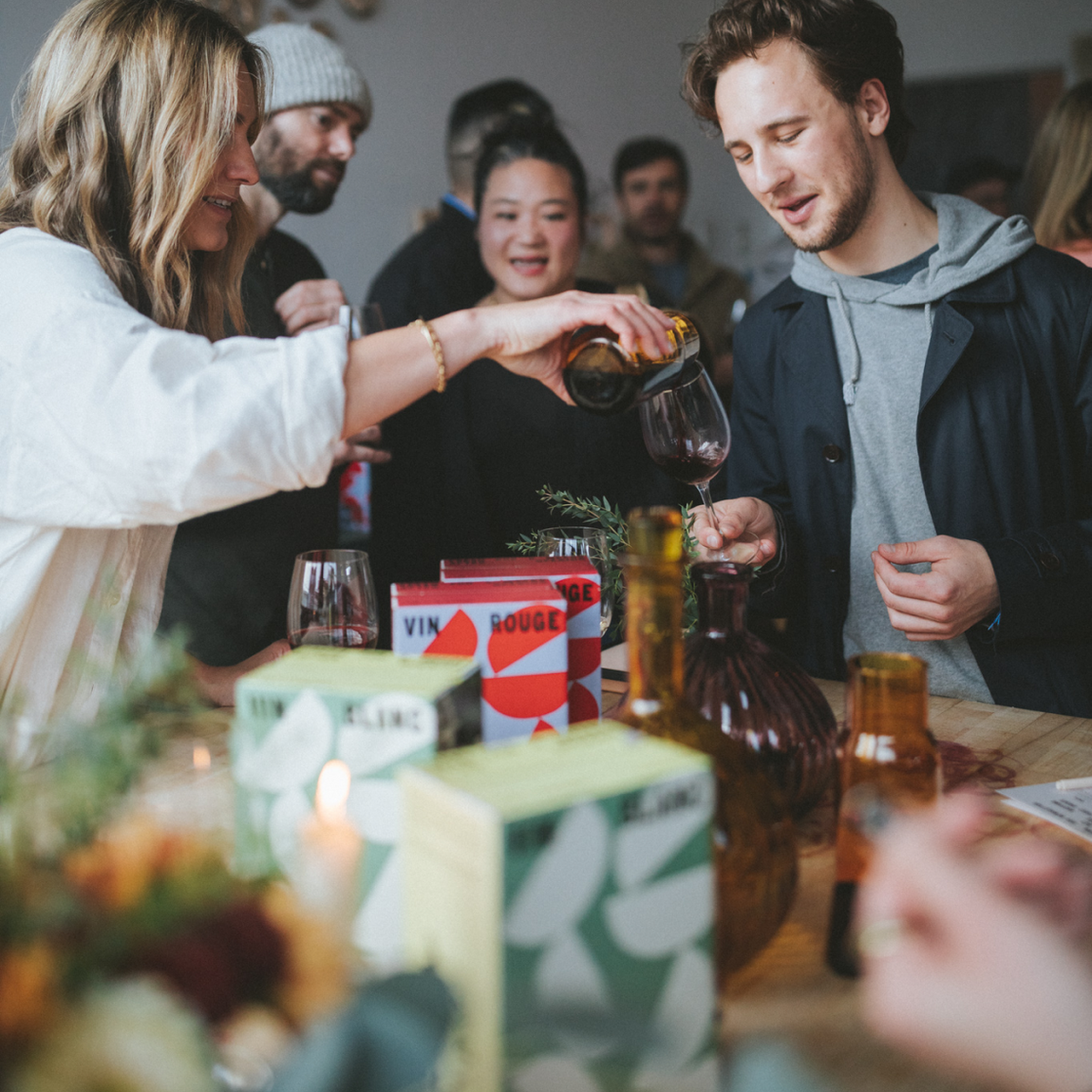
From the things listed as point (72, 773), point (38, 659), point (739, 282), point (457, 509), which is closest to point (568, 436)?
point (457, 509)

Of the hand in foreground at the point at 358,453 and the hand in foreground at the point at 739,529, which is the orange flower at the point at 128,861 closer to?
the hand in foreground at the point at 739,529

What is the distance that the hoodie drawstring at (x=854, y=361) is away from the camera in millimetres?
1685

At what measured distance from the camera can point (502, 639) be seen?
2.65 ft

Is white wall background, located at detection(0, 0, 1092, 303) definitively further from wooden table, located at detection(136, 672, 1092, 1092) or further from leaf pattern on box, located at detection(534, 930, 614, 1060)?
leaf pattern on box, located at detection(534, 930, 614, 1060)

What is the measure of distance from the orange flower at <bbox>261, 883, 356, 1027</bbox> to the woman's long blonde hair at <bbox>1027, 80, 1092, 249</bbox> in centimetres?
250

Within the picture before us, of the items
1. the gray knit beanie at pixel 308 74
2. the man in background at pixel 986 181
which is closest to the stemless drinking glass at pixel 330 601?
the gray knit beanie at pixel 308 74

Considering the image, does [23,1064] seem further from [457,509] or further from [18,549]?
[457,509]

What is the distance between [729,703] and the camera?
777 mm

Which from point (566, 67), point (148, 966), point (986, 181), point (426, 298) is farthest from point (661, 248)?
point (148, 966)

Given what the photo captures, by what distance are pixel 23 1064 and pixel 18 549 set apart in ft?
2.99

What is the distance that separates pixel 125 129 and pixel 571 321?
0.61m

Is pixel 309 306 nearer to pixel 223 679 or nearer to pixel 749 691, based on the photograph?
pixel 223 679

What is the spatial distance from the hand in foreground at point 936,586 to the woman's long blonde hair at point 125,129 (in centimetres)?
98

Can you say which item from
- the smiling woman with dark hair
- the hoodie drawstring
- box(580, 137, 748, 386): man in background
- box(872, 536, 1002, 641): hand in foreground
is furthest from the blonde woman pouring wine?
box(580, 137, 748, 386): man in background
